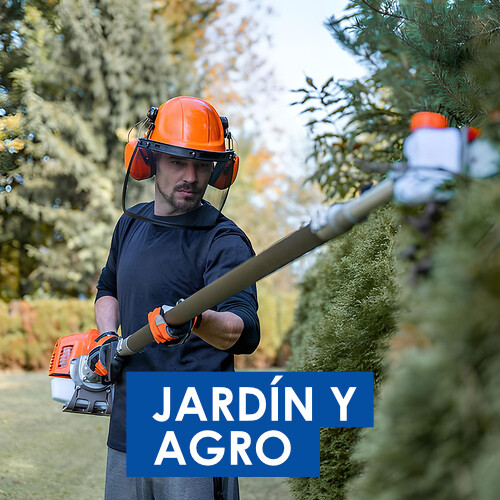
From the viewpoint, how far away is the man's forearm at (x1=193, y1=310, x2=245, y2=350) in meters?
2.16

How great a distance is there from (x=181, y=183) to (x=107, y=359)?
0.82 m

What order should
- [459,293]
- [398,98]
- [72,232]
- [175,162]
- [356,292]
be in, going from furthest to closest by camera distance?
[72,232]
[398,98]
[356,292]
[175,162]
[459,293]

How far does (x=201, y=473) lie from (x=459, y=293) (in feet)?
5.72

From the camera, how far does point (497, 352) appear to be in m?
0.78

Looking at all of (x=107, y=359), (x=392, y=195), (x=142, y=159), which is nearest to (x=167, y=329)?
(x=107, y=359)

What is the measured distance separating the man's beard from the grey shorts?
3.50ft

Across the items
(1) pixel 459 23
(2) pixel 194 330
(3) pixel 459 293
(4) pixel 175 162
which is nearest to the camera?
(3) pixel 459 293

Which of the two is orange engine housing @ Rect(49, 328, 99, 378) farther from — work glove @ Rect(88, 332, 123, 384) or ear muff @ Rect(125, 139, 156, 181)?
ear muff @ Rect(125, 139, 156, 181)

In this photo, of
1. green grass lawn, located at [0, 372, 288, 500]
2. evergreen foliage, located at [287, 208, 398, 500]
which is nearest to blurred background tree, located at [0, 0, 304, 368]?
green grass lawn, located at [0, 372, 288, 500]

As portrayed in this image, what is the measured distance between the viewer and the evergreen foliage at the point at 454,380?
2.49 ft

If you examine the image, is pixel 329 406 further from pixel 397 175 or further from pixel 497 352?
pixel 497 352

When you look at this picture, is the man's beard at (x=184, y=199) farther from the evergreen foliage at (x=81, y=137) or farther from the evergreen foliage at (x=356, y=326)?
the evergreen foliage at (x=81, y=137)

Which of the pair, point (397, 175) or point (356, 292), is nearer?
point (397, 175)

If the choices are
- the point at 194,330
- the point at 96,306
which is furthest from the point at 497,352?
the point at 96,306
